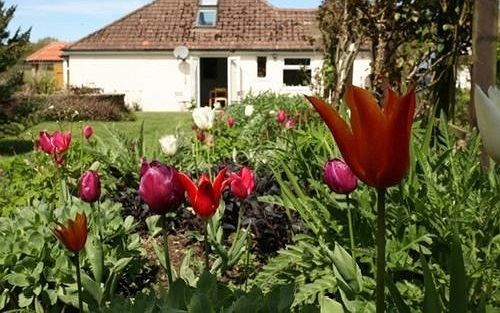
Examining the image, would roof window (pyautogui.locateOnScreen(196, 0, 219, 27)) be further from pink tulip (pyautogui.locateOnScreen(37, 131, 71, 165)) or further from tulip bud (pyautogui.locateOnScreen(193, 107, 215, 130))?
pink tulip (pyautogui.locateOnScreen(37, 131, 71, 165))

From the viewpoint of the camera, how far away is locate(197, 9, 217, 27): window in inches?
1145

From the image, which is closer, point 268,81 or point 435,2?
point 435,2

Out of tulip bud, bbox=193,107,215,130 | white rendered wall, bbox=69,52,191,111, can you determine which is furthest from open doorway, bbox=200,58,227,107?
tulip bud, bbox=193,107,215,130

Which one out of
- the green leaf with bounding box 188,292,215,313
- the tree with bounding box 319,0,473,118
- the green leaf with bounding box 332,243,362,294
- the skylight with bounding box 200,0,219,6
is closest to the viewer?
the green leaf with bounding box 188,292,215,313

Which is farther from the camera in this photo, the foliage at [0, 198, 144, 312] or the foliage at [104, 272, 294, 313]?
the foliage at [0, 198, 144, 312]

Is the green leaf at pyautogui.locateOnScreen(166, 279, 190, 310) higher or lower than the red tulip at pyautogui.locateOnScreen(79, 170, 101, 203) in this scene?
lower

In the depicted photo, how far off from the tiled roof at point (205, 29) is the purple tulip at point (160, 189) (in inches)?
1019

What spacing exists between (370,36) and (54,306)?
5.01 meters

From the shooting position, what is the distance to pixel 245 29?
94.0 ft

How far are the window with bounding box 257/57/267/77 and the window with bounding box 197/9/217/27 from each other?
2.85 metres

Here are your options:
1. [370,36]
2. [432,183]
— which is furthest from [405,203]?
[370,36]

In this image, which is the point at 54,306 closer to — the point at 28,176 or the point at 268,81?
the point at 28,176

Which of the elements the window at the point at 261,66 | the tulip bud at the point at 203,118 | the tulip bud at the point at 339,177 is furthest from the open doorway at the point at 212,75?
the tulip bud at the point at 339,177

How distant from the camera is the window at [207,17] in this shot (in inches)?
1145
